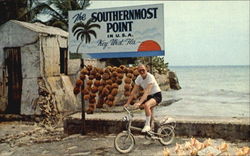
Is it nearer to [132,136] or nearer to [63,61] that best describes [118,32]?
[132,136]

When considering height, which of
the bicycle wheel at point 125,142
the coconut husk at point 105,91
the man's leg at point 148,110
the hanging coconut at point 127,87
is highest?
the hanging coconut at point 127,87

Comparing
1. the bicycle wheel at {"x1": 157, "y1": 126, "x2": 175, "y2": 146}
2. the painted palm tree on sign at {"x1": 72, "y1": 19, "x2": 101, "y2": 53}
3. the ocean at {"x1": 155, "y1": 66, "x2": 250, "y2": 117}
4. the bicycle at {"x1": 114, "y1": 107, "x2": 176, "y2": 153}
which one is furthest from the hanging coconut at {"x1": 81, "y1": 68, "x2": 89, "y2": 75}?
the ocean at {"x1": 155, "y1": 66, "x2": 250, "y2": 117}

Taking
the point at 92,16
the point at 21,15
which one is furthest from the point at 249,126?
the point at 21,15

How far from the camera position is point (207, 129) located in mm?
7672

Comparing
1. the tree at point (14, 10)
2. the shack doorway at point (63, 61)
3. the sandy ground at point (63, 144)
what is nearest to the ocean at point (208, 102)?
the shack doorway at point (63, 61)

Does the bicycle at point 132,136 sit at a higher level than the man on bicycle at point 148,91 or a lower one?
lower

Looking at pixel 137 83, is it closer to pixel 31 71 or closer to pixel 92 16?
pixel 92 16

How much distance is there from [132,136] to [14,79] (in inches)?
207

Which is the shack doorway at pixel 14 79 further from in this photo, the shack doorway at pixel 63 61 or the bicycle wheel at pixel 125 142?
the bicycle wheel at pixel 125 142

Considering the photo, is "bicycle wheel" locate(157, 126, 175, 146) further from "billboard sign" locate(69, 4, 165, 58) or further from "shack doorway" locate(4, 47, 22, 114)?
"shack doorway" locate(4, 47, 22, 114)

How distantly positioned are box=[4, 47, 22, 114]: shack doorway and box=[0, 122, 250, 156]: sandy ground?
4.18 feet

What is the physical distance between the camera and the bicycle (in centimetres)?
648

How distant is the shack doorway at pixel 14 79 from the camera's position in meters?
10.2

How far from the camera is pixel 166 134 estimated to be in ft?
23.0
